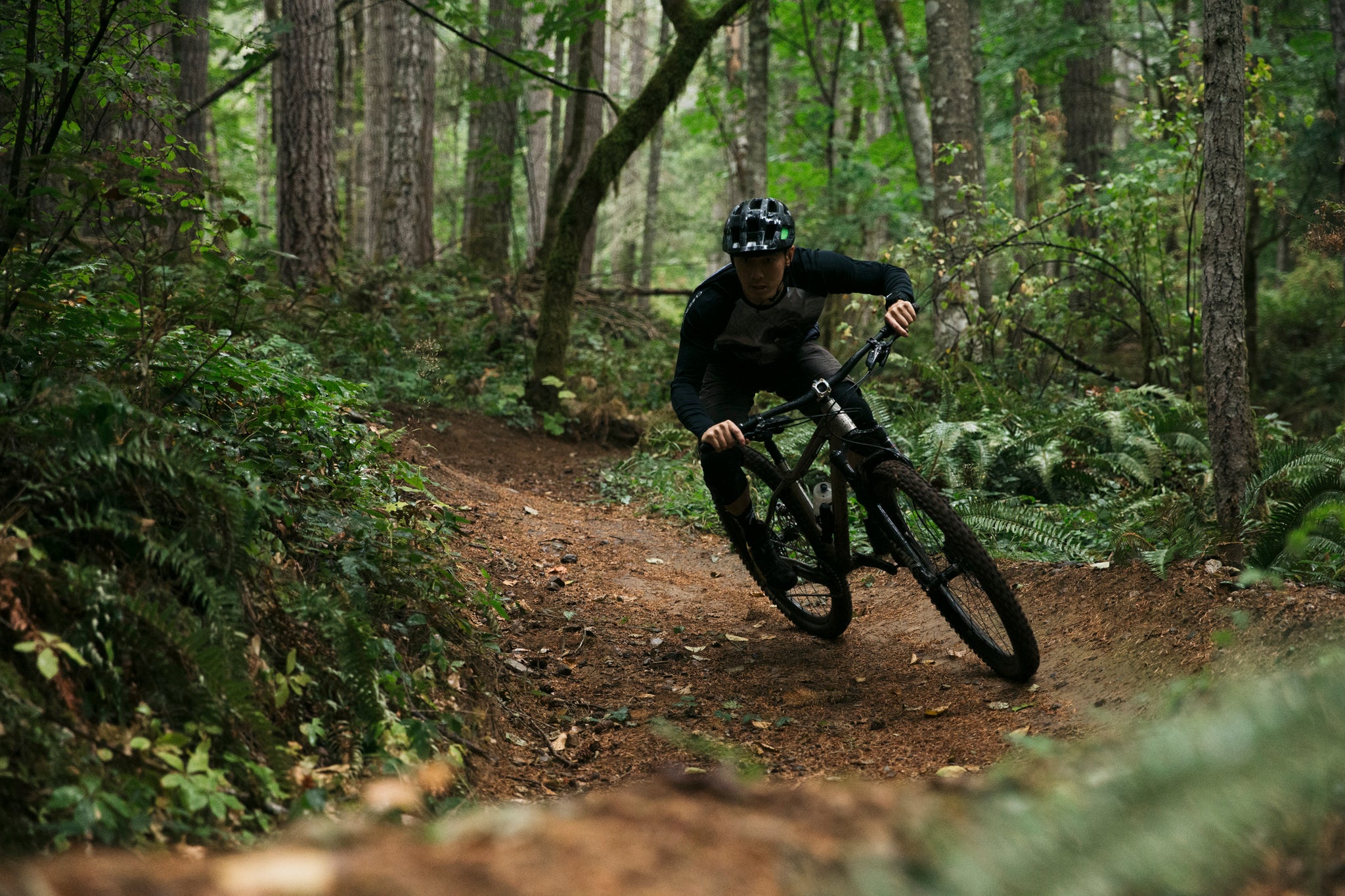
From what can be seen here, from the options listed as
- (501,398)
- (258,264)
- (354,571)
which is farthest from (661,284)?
(354,571)

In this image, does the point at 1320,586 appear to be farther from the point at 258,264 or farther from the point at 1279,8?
the point at 1279,8

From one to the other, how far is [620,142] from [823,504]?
679cm

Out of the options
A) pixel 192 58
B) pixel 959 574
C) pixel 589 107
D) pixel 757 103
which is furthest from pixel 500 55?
pixel 589 107

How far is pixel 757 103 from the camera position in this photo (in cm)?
1550

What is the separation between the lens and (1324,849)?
1.84m

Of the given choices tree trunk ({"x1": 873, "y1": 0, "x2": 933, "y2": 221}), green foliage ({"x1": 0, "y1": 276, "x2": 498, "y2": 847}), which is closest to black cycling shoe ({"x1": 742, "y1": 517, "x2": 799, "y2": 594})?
green foliage ({"x1": 0, "y1": 276, "x2": 498, "y2": 847})

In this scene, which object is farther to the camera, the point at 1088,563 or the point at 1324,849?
the point at 1088,563

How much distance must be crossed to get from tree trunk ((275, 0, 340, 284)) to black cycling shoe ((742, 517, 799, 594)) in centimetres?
765

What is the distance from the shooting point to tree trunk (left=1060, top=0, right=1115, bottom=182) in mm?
15500

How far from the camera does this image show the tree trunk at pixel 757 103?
15.3 m

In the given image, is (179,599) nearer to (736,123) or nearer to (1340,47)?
(1340,47)

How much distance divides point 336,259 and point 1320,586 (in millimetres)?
10710

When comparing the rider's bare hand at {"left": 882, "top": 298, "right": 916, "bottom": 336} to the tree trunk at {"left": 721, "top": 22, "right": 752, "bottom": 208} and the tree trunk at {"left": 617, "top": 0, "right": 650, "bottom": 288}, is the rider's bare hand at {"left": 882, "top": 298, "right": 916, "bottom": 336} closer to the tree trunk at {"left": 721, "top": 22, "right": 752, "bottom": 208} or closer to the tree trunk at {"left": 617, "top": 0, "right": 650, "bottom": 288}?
the tree trunk at {"left": 721, "top": 22, "right": 752, "bottom": 208}

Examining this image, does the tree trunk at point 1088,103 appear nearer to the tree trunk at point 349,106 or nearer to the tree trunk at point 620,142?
the tree trunk at point 620,142
